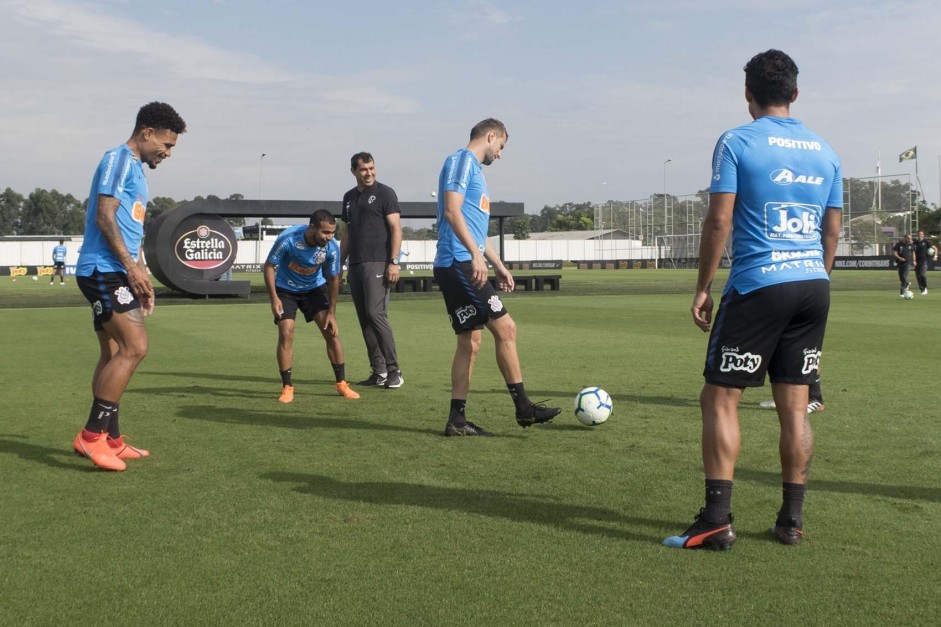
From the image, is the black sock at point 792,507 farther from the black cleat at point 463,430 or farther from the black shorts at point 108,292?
the black shorts at point 108,292

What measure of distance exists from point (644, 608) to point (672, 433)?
11.1 ft

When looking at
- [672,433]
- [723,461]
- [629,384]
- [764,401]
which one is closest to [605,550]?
[723,461]

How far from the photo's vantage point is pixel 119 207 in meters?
5.77

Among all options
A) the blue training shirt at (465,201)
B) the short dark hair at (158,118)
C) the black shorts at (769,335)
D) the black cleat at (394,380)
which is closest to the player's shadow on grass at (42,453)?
the short dark hair at (158,118)

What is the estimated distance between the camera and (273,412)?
25.4 feet

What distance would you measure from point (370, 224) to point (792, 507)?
616cm

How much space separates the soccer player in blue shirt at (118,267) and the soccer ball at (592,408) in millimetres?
2976

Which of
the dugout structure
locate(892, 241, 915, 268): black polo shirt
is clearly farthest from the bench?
locate(892, 241, 915, 268): black polo shirt

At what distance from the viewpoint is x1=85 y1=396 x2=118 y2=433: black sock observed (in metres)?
5.71

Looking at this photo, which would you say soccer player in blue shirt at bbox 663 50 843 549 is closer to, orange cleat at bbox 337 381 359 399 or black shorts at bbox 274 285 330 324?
orange cleat at bbox 337 381 359 399

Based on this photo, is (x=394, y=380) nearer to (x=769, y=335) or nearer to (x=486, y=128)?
(x=486, y=128)

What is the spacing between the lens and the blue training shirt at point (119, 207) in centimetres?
569

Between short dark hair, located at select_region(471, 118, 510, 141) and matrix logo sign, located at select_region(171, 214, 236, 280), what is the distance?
23276 millimetres

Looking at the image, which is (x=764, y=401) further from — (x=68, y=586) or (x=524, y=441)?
(x=68, y=586)
